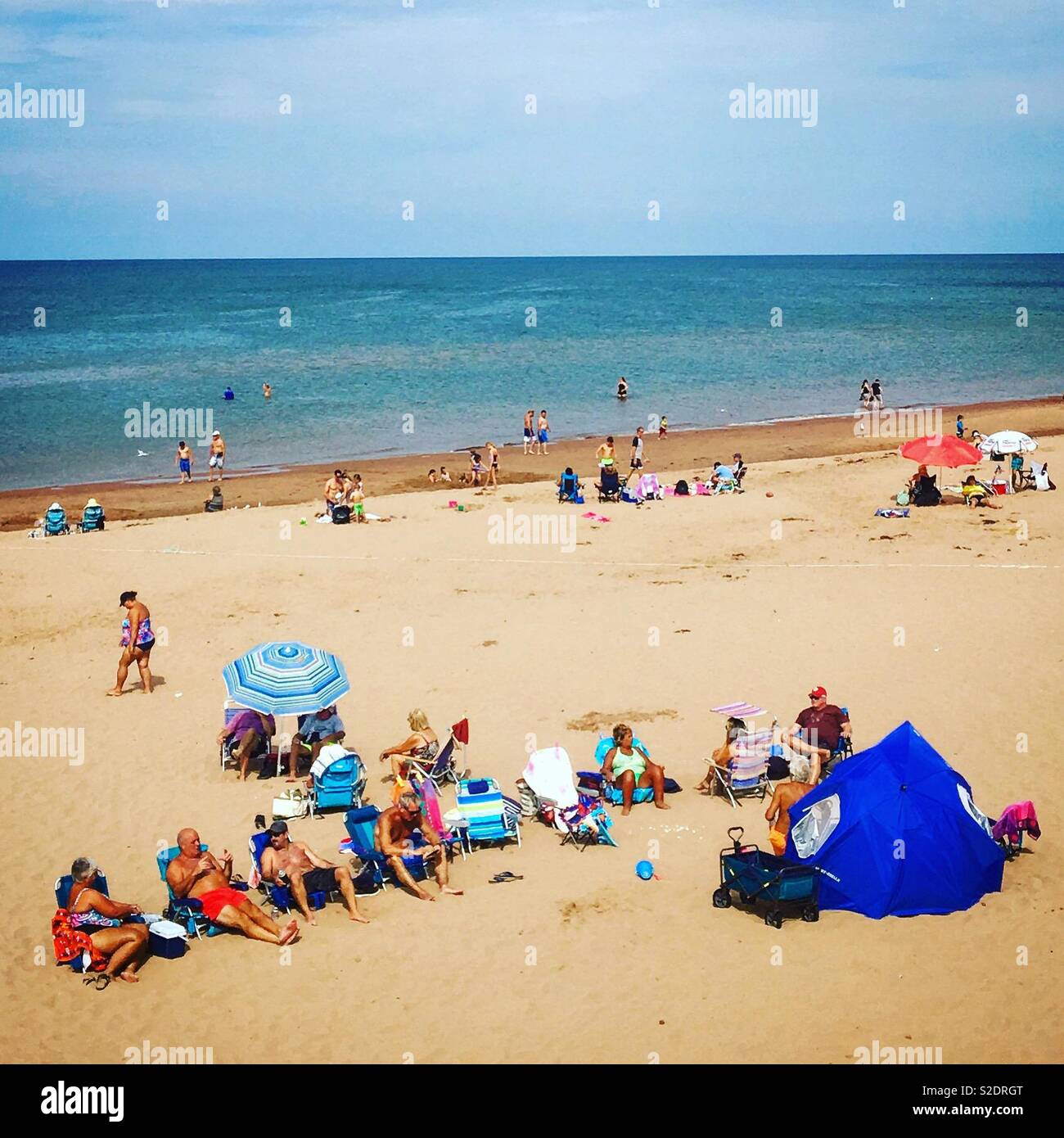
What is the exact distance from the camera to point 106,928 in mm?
8883

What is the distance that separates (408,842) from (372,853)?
322mm

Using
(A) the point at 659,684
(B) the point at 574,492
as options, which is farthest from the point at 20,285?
(A) the point at 659,684

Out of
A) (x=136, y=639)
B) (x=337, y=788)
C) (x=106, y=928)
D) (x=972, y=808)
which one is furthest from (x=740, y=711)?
(x=136, y=639)

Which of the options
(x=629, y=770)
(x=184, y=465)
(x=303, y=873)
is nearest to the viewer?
(x=303, y=873)

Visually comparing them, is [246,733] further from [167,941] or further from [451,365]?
[451,365]

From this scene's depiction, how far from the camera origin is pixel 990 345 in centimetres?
6731

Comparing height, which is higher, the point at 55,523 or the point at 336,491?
the point at 336,491

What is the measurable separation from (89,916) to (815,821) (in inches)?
228

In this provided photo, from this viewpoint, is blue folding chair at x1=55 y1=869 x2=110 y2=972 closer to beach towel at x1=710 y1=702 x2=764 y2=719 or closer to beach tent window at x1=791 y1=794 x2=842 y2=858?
beach tent window at x1=791 y1=794 x2=842 y2=858

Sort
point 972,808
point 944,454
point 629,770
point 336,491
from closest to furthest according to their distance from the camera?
point 972,808 → point 629,770 → point 944,454 → point 336,491

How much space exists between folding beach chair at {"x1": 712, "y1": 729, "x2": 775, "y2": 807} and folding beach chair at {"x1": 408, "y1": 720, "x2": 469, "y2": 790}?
2.62 m

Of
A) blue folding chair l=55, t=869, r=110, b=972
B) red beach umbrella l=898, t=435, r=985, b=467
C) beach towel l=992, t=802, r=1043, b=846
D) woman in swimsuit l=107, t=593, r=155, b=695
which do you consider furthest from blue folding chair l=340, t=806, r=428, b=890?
red beach umbrella l=898, t=435, r=985, b=467

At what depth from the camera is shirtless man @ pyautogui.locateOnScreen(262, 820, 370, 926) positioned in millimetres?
9562
